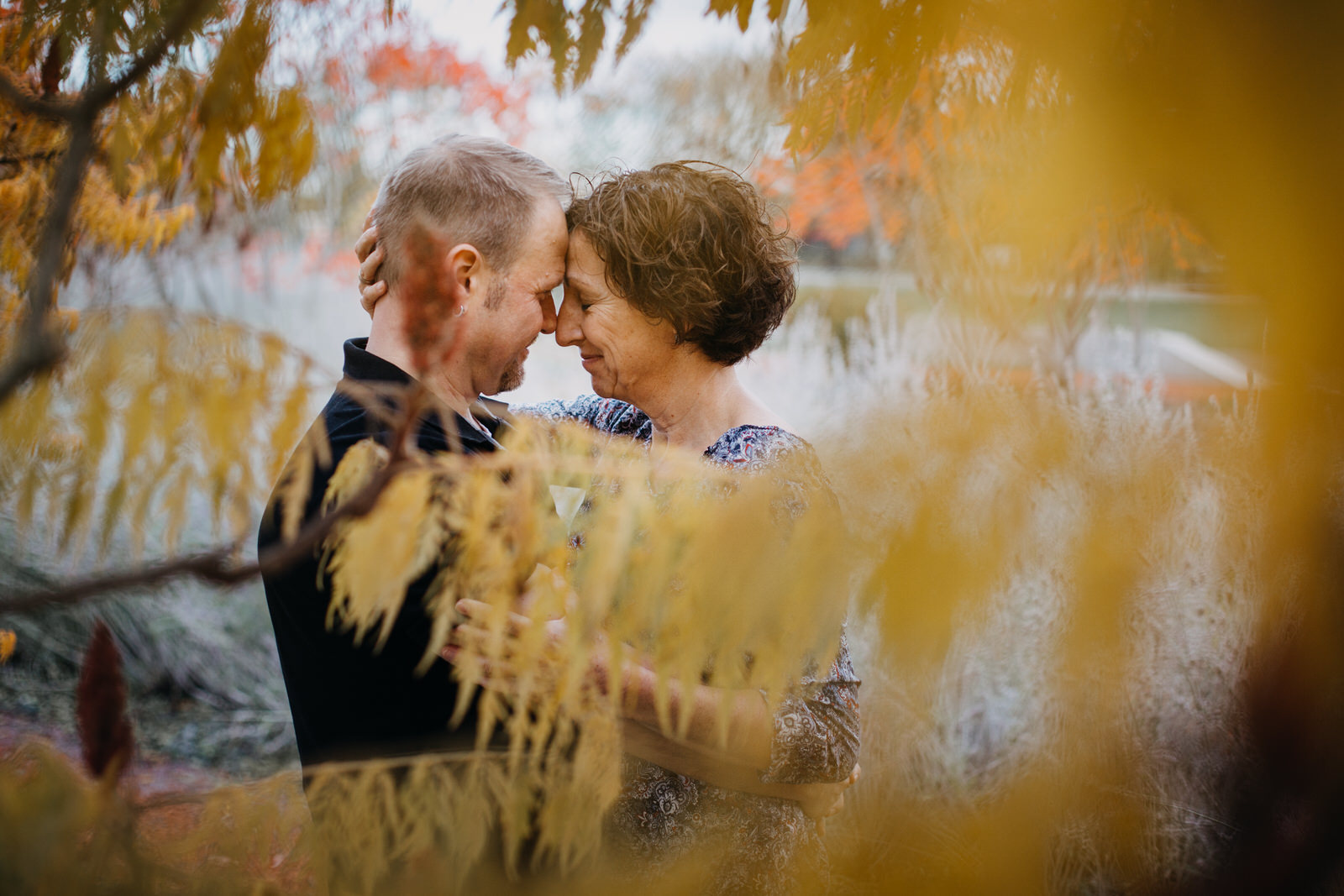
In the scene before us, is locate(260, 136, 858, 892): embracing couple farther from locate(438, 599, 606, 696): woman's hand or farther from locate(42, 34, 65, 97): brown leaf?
locate(42, 34, 65, 97): brown leaf

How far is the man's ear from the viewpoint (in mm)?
1320

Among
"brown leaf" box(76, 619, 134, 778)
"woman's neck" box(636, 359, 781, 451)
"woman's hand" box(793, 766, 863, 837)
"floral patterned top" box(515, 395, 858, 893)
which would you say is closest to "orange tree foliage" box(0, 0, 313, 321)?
"brown leaf" box(76, 619, 134, 778)

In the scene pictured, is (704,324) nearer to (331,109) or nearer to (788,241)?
(788,241)

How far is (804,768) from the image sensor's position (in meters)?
1.28

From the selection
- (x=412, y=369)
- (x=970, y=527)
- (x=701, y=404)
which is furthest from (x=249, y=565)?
(x=701, y=404)

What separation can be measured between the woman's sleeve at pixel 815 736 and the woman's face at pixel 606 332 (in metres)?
0.65

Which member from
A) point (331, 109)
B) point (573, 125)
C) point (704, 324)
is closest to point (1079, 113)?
point (704, 324)

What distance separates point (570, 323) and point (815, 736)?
0.89 m

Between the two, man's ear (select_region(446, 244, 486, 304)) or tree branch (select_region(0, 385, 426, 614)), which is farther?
man's ear (select_region(446, 244, 486, 304))

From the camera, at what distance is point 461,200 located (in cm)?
136

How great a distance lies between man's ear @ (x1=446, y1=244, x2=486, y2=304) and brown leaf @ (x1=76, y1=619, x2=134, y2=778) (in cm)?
78

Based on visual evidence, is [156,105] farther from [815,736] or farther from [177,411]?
[815,736]

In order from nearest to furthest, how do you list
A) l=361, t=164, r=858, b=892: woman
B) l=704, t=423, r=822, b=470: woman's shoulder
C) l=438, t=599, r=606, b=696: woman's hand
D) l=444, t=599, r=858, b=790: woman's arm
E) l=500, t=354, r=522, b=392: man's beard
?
1. l=438, t=599, r=606, b=696: woman's hand
2. l=444, t=599, r=858, b=790: woman's arm
3. l=361, t=164, r=858, b=892: woman
4. l=704, t=423, r=822, b=470: woman's shoulder
5. l=500, t=354, r=522, b=392: man's beard

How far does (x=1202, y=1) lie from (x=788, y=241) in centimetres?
104
